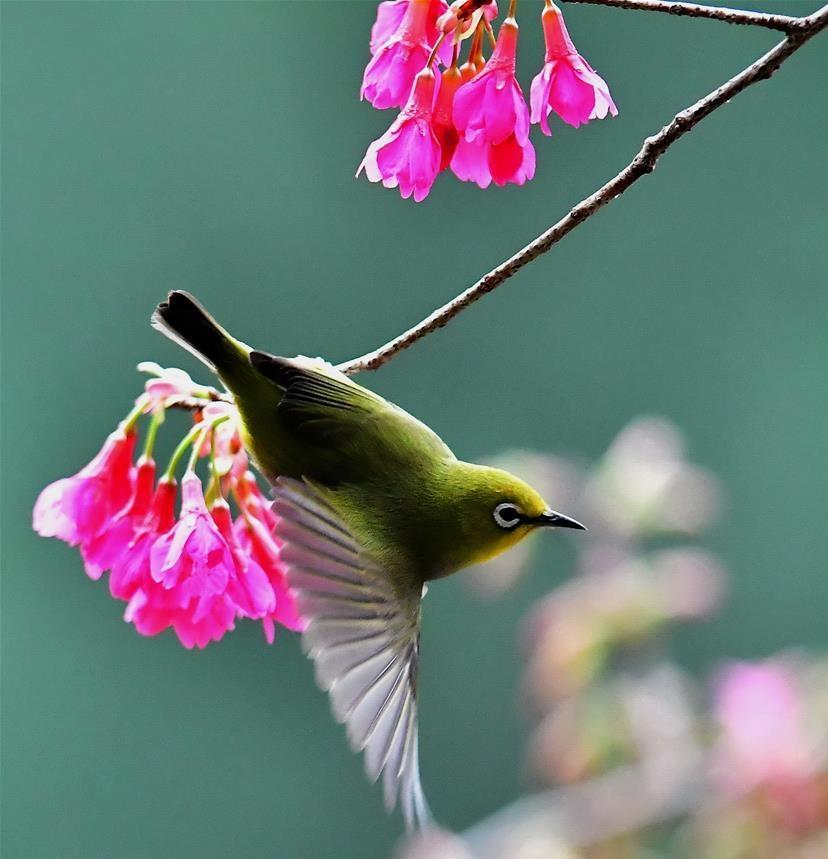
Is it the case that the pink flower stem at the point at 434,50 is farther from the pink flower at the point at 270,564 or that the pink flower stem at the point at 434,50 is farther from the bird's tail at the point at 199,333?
the pink flower at the point at 270,564

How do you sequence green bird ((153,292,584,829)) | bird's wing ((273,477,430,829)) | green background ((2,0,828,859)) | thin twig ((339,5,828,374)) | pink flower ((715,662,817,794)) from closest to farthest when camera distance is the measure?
1. thin twig ((339,5,828,374))
2. bird's wing ((273,477,430,829))
3. green bird ((153,292,584,829))
4. pink flower ((715,662,817,794))
5. green background ((2,0,828,859))

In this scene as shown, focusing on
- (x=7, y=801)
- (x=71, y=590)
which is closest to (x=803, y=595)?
(x=71, y=590)

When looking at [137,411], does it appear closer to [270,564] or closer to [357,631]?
[270,564]

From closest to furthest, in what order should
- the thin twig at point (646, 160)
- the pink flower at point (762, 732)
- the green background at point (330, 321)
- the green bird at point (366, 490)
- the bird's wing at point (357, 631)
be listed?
the thin twig at point (646, 160), the bird's wing at point (357, 631), the green bird at point (366, 490), the pink flower at point (762, 732), the green background at point (330, 321)

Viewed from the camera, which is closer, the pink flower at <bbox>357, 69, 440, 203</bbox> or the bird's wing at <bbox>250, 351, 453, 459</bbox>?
the pink flower at <bbox>357, 69, 440, 203</bbox>

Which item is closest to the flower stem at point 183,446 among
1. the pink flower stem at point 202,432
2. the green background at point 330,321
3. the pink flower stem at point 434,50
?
the pink flower stem at point 202,432

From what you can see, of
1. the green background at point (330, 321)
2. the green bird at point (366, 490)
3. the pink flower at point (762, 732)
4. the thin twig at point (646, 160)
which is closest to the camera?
the thin twig at point (646, 160)

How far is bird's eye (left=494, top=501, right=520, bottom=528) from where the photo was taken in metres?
1.12

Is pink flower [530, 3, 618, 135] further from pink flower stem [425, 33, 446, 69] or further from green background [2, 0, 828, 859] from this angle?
green background [2, 0, 828, 859]

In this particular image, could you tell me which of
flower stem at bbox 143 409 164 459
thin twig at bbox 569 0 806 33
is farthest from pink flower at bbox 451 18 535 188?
flower stem at bbox 143 409 164 459

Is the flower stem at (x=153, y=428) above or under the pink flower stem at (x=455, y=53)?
under

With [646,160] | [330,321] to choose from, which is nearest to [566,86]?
[646,160]

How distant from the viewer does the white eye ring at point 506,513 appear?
1.12 meters

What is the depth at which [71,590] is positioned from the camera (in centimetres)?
369
